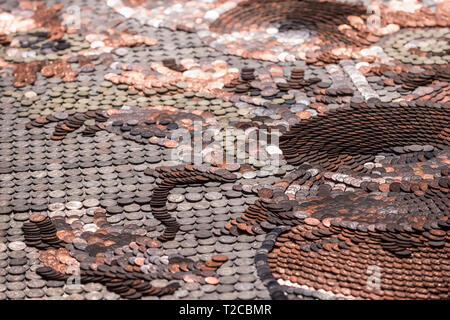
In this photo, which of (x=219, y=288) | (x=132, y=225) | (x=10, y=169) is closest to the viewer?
(x=219, y=288)

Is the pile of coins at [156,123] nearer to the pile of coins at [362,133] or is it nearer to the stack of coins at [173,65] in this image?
the stack of coins at [173,65]

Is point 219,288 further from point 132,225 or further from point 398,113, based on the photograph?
point 398,113

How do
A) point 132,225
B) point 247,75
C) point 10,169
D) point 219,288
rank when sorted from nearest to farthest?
point 219,288
point 132,225
point 10,169
point 247,75

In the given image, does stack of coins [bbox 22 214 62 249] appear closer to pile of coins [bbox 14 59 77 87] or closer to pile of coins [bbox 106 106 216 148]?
pile of coins [bbox 106 106 216 148]

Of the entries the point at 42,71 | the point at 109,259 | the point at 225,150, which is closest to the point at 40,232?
the point at 109,259

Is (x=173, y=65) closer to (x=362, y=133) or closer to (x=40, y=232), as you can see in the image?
(x=362, y=133)

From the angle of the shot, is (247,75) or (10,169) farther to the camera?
(247,75)

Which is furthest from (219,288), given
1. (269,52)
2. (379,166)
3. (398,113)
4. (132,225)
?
(269,52)

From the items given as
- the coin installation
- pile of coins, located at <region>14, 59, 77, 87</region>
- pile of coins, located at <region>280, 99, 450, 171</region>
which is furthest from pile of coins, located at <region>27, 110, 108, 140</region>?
pile of coins, located at <region>280, 99, 450, 171</region>
